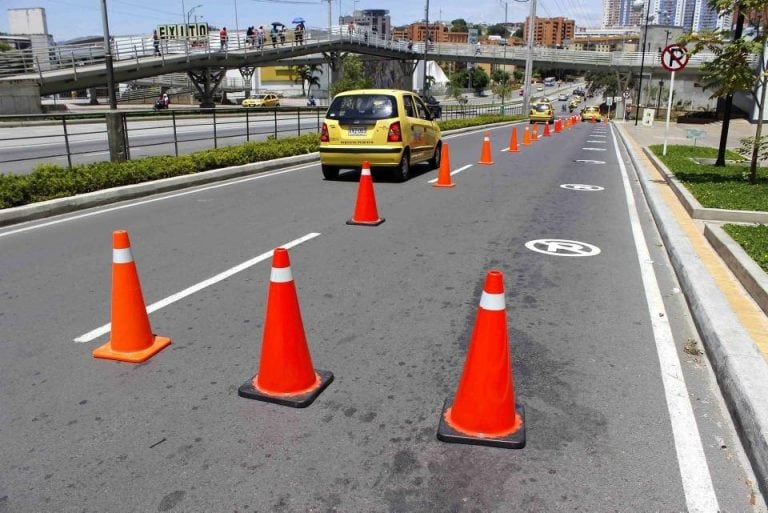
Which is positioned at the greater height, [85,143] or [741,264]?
[741,264]

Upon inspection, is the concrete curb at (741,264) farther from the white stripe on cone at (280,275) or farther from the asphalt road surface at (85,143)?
the asphalt road surface at (85,143)

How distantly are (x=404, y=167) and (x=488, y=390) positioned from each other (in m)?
10.1

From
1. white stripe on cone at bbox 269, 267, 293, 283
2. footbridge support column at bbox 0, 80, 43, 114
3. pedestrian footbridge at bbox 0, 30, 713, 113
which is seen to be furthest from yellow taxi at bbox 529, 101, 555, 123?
white stripe on cone at bbox 269, 267, 293, 283

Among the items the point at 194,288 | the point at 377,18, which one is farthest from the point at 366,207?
the point at 377,18

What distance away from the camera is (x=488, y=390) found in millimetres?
3328

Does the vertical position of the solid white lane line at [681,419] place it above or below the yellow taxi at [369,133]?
below

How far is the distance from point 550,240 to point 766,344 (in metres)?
3.80

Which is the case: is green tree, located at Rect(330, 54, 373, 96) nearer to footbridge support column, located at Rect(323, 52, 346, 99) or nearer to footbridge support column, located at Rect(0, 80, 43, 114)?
footbridge support column, located at Rect(323, 52, 346, 99)

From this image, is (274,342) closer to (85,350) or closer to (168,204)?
(85,350)

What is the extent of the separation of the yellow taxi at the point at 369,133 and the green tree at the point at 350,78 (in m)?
41.2

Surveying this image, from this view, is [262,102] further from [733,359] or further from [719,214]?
[733,359]

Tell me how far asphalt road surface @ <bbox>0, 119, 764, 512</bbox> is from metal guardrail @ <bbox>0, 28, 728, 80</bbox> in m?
8.98

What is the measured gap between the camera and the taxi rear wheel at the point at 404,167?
1291 centimetres

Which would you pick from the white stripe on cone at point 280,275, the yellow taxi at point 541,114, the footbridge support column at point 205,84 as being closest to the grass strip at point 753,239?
the white stripe on cone at point 280,275
